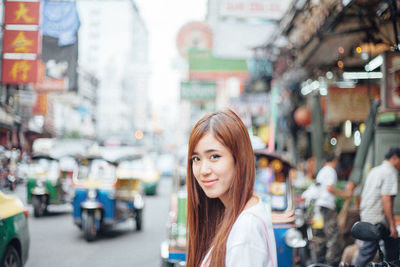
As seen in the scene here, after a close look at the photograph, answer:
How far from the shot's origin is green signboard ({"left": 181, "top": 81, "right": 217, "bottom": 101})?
65.7ft

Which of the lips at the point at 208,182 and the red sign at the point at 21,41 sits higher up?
the red sign at the point at 21,41

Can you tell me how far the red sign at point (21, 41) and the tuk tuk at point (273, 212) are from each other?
14.9 ft

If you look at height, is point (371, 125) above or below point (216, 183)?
above

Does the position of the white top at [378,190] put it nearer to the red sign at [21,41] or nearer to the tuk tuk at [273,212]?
the tuk tuk at [273,212]

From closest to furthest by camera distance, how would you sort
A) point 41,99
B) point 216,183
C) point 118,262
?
1. point 216,183
2. point 118,262
3. point 41,99

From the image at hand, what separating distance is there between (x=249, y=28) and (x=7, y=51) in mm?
7816

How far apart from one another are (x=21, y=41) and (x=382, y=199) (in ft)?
24.3

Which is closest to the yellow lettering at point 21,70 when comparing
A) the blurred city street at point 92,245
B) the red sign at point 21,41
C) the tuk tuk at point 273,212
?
the red sign at point 21,41

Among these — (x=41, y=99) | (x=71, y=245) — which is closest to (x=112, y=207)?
(x=71, y=245)

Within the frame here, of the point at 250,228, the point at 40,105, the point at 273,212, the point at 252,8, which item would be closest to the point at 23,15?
the point at 273,212

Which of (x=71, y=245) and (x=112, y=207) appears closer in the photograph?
(x=71, y=245)

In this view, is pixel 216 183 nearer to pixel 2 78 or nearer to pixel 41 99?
pixel 2 78

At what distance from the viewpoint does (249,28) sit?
1425 centimetres

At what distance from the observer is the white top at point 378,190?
531 cm
